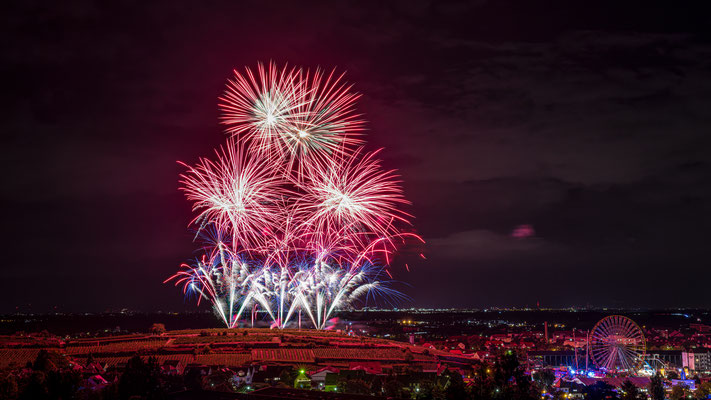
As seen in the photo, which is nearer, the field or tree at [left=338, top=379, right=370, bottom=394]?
tree at [left=338, top=379, right=370, bottom=394]

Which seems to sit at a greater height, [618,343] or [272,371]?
[618,343]

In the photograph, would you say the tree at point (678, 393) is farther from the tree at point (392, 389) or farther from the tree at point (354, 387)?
the tree at point (354, 387)

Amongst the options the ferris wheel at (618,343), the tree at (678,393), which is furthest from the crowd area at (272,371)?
the ferris wheel at (618,343)

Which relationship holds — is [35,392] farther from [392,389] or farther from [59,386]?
[392,389]

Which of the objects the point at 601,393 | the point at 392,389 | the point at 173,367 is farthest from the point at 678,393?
the point at 173,367

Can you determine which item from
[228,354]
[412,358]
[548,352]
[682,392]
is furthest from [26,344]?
[548,352]

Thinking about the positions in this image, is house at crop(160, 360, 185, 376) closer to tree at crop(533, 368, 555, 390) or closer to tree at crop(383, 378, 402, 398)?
tree at crop(383, 378, 402, 398)

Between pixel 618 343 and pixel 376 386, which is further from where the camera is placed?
pixel 618 343

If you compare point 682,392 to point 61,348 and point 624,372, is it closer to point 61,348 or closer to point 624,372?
point 624,372

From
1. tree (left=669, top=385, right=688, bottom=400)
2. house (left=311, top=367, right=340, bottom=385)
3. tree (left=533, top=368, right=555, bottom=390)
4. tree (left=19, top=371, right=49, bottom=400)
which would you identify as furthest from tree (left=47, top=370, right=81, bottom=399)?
tree (left=669, top=385, right=688, bottom=400)
